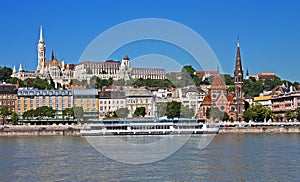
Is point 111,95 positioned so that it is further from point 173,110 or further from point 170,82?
point 170,82

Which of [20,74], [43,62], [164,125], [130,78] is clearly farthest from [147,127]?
[43,62]

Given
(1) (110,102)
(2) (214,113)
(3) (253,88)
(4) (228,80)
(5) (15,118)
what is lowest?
(5) (15,118)

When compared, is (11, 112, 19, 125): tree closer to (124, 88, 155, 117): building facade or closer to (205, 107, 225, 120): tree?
(124, 88, 155, 117): building facade

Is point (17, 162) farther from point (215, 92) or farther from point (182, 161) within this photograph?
point (215, 92)

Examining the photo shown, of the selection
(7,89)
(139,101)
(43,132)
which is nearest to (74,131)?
(43,132)

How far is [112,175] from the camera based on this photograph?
2180 cm

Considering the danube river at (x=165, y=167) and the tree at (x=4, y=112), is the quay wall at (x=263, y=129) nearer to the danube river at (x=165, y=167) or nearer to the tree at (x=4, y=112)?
the tree at (x=4, y=112)

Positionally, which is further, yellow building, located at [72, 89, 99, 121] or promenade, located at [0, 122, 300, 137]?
yellow building, located at [72, 89, 99, 121]

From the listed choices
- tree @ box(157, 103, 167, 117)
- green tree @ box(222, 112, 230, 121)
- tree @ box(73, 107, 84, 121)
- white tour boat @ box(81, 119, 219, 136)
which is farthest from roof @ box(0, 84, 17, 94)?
green tree @ box(222, 112, 230, 121)

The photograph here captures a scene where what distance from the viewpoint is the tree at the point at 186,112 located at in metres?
73.4

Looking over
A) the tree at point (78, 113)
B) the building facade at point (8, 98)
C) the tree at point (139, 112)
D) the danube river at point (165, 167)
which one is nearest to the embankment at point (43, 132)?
the tree at point (78, 113)

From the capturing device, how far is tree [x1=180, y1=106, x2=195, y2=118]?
241ft

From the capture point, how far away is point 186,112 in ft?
251

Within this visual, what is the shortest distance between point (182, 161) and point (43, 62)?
10669 centimetres
